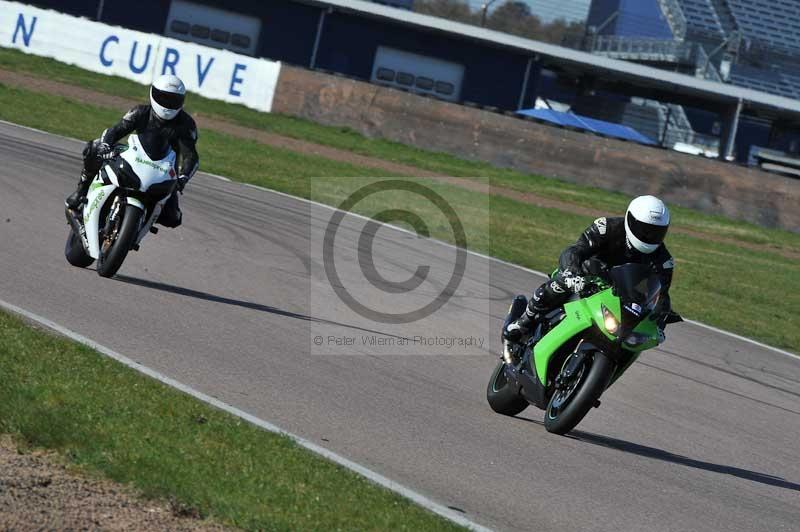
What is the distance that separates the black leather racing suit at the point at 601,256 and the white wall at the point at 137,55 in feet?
69.6

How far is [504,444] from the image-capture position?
23.3 ft

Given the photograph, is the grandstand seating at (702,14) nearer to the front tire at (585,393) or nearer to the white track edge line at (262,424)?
the front tire at (585,393)

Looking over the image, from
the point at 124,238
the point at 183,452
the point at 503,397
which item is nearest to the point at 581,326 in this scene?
the point at 503,397

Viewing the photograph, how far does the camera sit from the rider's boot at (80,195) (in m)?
10.2

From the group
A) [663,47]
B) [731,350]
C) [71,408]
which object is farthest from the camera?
[663,47]

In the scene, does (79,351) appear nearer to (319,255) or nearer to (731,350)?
(319,255)

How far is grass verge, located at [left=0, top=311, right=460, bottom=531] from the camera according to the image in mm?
5008

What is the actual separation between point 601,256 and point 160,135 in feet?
13.9

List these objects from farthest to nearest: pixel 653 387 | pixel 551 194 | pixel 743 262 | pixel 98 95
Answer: pixel 98 95
pixel 551 194
pixel 743 262
pixel 653 387

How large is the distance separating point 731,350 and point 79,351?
8005mm

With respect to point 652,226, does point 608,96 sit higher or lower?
higher

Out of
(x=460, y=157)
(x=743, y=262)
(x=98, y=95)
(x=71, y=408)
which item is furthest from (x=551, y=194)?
(x=71, y=408)

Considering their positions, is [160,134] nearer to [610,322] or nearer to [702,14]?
[610,322]

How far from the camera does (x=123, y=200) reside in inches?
388
